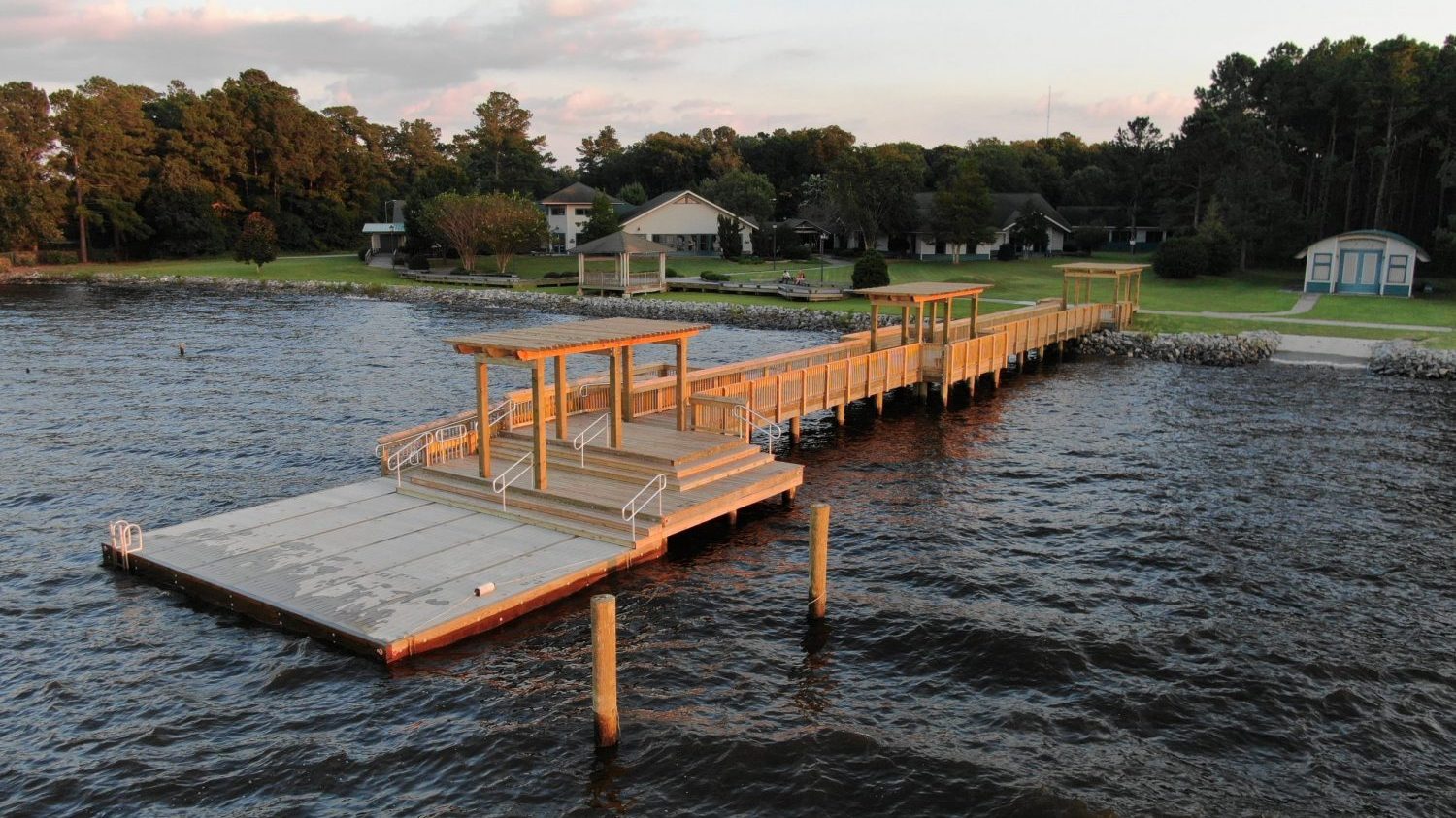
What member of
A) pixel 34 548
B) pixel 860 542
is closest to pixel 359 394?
pixel 34 548

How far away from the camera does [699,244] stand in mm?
96875

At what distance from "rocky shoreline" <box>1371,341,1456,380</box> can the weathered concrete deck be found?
37113 mm

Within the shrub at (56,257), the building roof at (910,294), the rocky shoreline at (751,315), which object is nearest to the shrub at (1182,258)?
the rocky shoreline at (751,315)

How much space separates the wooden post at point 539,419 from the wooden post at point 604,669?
7.20 metres

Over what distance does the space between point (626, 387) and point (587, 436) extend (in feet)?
6.45

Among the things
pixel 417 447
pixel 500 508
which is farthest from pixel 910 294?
pixel 500 508

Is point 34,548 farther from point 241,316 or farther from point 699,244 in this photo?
point 699,244

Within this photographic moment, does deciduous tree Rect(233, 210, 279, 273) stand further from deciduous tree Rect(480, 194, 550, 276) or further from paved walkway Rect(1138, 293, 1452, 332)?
paved walkway Rect(1138, 293, 1452, 332)

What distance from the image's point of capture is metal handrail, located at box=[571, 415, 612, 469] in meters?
22.3

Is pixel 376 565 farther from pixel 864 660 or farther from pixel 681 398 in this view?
pixel 681 398

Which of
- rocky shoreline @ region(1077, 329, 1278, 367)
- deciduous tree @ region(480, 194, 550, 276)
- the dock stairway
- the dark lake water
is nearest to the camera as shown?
the dark lake water

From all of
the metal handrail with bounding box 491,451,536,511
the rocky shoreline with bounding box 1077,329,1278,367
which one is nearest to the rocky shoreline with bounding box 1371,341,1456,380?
the rocky shoreline with bounding box 1077,329,1278,367

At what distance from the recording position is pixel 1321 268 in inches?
2464

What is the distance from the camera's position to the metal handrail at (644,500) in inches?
757
